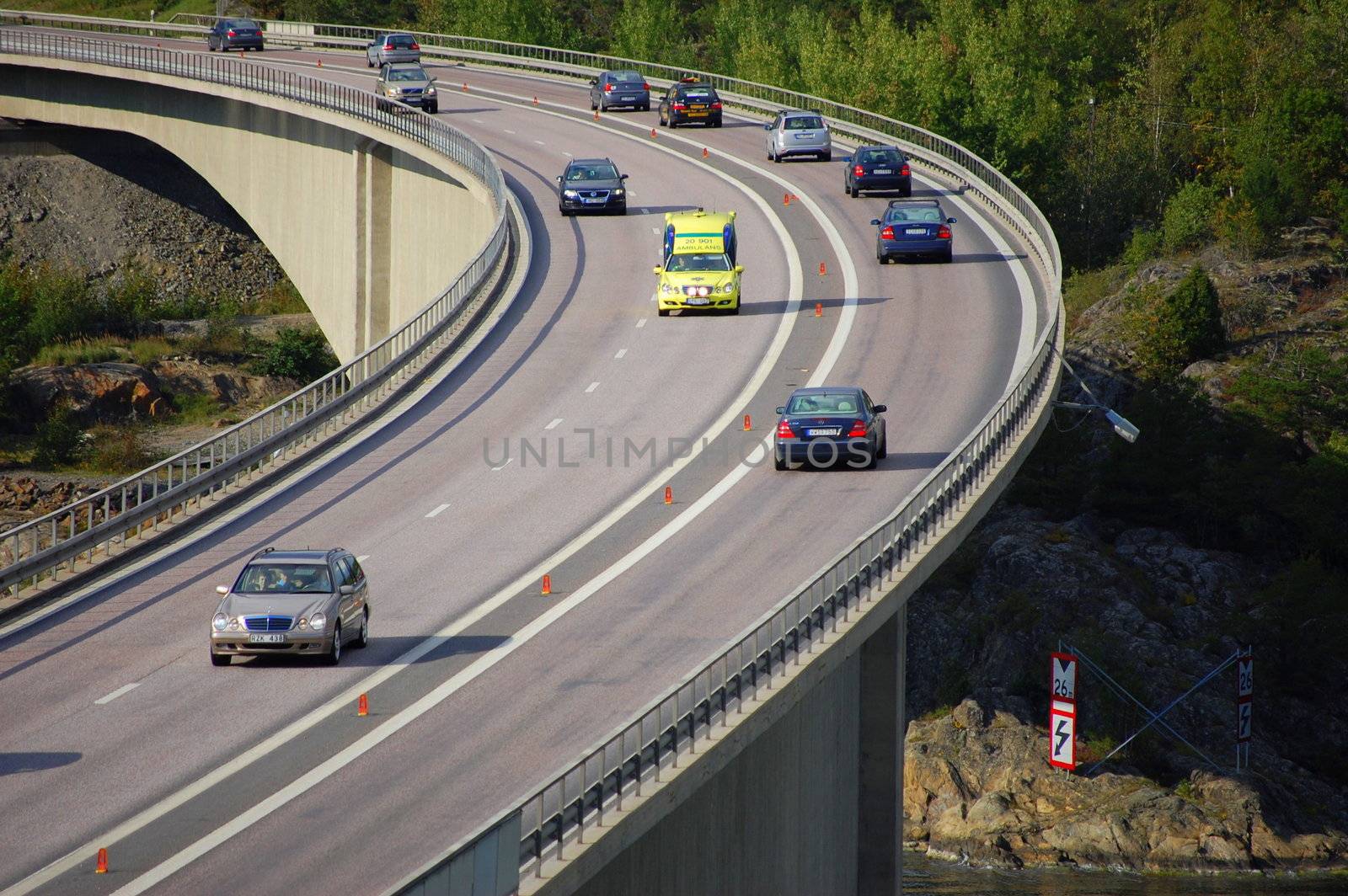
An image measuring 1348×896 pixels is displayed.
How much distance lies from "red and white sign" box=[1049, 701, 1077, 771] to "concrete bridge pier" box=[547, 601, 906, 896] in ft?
56.1

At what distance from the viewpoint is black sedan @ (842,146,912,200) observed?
57.2m

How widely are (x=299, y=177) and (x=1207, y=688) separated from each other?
39.8m

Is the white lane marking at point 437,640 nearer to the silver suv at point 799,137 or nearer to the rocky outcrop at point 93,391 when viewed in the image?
the silver suv at point 799,137

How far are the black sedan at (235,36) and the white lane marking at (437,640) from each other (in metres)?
52.6

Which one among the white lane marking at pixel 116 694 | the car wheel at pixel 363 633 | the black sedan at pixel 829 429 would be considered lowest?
the white lane marking at pixel 116 694

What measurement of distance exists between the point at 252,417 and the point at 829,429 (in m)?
12.8

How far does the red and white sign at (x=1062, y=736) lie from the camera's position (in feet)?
160

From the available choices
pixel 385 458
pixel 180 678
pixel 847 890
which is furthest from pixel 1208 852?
pixel 180 678

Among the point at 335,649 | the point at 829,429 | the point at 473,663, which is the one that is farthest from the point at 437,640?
the point at 829,429

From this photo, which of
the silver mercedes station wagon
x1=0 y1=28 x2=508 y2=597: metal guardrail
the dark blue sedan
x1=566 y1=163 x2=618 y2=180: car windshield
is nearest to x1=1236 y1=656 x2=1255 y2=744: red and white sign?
the dark blue sedan

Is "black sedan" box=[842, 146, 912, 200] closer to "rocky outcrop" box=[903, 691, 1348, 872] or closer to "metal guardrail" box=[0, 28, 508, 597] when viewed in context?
"metal guardrail" box=[0, 28, 508, 597]

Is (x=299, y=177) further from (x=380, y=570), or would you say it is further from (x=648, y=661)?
(x=648, y=661)

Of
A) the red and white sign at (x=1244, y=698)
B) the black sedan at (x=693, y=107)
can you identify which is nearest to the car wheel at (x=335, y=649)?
the red and white sign at (x=1244, y=698)

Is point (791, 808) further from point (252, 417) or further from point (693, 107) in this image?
point (693, 107)
